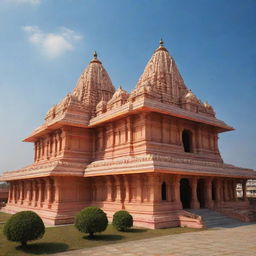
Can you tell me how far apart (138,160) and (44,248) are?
7703 millimetres

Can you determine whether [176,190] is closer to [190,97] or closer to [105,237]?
[105,237]

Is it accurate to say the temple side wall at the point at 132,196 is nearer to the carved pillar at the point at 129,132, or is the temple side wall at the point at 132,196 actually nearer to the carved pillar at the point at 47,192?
the carved pillar at the point at 47,192

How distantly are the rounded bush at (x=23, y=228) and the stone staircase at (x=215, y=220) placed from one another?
975cm

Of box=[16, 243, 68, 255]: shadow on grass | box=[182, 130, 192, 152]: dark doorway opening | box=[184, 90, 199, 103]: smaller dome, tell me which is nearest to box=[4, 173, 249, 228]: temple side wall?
box=[182, 130, 192, 152]: dark doorway opening

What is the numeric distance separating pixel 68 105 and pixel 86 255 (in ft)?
55.8

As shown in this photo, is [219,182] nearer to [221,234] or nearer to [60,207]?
[221,234]

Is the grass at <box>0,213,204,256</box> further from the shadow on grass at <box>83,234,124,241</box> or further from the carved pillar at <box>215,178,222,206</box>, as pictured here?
the carved pillar at <box>215,178,222,206</box>

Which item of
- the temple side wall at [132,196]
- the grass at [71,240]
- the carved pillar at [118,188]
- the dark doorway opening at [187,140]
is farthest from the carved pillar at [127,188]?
the dark doorway opening at [187,140]

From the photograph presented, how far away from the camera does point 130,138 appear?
2066 cm

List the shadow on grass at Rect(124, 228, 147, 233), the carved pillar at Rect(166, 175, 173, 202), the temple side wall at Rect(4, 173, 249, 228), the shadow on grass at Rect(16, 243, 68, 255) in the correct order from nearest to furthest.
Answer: the shadow on grass at Rect(16, 243, 68, 255) < the shadow on grass at Rect(124, 228, 147, 233) < the temple side wall at Rect(4, 173, 249, 228) < the carved pillar at Rect(166, 175, 173, 202)

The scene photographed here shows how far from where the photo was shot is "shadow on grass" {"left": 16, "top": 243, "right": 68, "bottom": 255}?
10.1m

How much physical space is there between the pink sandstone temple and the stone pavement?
291 cm

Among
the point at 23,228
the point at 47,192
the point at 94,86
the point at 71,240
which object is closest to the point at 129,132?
the point at 47,192

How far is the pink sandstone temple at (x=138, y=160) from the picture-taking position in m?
17.0
